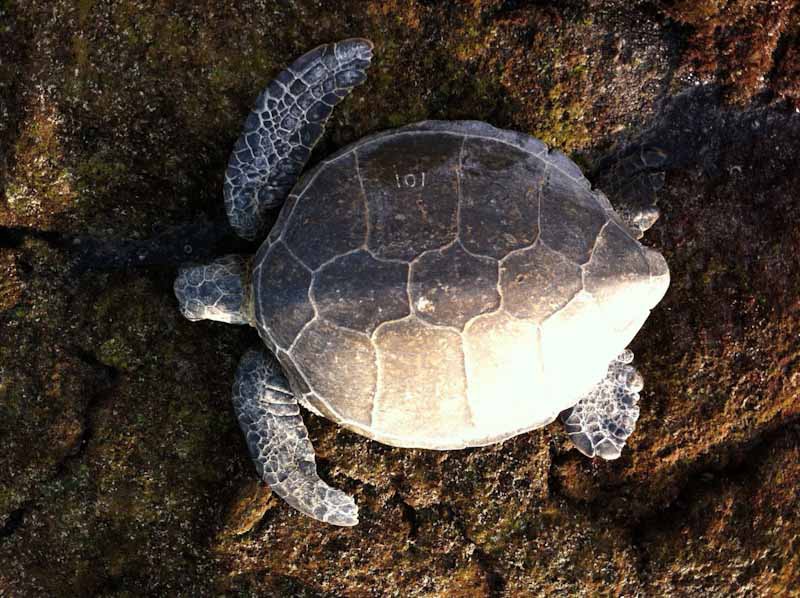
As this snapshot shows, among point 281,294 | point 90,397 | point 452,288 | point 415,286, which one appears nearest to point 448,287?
point 452,288

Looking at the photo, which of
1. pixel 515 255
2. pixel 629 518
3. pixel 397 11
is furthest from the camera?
pixel 629 518

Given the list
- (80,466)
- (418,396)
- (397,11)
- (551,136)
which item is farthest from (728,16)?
(80,466)

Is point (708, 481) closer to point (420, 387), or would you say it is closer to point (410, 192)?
point (420, 387)

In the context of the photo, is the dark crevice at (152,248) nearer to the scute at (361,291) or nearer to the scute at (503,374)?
the scute at (361,291)

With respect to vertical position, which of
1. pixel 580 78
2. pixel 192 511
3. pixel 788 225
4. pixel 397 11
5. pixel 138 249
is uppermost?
pixel 397 11

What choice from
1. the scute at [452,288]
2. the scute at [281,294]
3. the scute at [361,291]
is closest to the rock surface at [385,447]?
the scute at [281,294]

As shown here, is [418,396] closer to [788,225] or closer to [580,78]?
[580,78]
